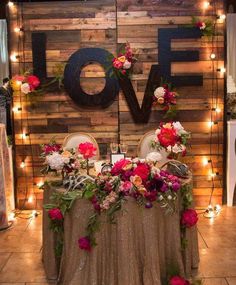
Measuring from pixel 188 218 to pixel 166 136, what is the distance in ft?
2.35

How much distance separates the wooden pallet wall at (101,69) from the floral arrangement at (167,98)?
0.10 metres

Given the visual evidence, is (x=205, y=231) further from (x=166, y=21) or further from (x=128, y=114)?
(x=166, y=21)

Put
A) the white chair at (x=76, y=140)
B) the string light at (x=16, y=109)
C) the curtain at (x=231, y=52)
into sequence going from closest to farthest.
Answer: the white chair at (x=76, y=140) → the string light at (x=16, y=109) → the curtain at (x=231, y=52)

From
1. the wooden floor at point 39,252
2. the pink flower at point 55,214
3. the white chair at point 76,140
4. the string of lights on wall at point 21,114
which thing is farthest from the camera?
the string of lights on wall at point 21,114

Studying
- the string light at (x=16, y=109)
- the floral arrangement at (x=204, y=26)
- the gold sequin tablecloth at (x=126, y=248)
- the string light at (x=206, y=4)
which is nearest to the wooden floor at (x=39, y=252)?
the gold sequin tablecloth at (x=126, y=248)

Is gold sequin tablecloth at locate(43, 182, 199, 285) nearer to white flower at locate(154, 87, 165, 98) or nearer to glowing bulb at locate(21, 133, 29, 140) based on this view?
white flower at locate(154, 87, 165, 98)

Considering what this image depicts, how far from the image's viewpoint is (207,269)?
3.42m

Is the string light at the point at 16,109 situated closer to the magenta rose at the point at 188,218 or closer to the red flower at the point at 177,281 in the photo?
the magenta rose at the point at 188,218

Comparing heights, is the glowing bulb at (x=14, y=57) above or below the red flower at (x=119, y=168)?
above

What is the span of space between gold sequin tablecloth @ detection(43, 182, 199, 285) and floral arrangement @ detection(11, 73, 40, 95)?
214cm

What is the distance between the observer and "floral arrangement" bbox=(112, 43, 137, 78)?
15.2 feet

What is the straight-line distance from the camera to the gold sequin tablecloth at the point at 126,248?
2.85 meters

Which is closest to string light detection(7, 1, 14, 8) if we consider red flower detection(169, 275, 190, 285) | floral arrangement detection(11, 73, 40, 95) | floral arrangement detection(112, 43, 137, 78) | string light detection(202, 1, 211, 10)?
floral arrangement detection(11, 73, 40, 95)

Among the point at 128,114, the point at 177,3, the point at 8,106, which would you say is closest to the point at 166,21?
the point at 177,3
